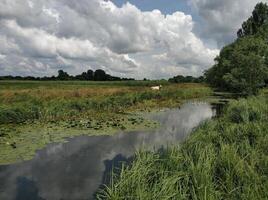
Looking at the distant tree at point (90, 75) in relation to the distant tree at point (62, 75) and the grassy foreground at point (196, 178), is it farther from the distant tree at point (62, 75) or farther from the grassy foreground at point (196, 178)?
the grassy foreground at point (196, 178)

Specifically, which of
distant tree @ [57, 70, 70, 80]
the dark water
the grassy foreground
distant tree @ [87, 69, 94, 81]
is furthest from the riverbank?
distant tree @ [87, 69, 94, 81]

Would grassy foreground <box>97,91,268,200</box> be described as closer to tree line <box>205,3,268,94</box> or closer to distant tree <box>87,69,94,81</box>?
tree line <box>205,3,268,94</box>

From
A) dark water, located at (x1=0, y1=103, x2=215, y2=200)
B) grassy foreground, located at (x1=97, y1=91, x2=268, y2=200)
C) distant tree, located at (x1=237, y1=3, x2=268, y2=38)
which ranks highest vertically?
distant tree, located at (x1=237, y1=3, x2=268, y2=38)

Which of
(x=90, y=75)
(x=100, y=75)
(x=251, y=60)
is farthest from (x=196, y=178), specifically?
(x=100, y=75)

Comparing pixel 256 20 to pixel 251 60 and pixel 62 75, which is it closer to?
pixel 251 60

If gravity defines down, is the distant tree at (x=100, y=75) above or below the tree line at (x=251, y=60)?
below

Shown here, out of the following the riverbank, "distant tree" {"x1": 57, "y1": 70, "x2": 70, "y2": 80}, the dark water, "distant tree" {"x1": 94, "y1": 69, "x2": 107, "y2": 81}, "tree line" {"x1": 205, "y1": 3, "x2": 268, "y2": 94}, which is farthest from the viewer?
"distant tree" {"x1": 94, "y1": 69, "x2": 107, "y2": 81}

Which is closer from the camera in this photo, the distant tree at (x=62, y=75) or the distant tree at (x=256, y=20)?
the distant tree at (x=256, y=20)

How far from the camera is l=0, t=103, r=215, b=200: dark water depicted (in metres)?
9.12

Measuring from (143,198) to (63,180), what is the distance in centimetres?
486

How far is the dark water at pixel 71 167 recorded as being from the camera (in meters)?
9.12

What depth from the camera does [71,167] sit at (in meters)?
11.3

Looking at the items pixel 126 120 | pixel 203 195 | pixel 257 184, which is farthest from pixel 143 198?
pixel 126 120

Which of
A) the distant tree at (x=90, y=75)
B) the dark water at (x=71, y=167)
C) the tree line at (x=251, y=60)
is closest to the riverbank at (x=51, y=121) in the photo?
the dark water at (x=71, y=167)
